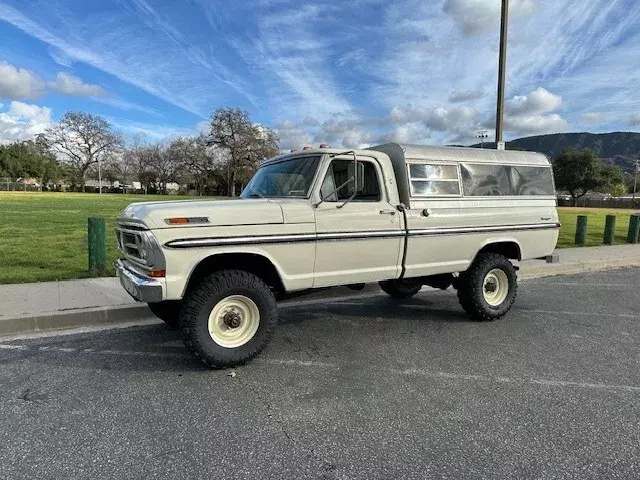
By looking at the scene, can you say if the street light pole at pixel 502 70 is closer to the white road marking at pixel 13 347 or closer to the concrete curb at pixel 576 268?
the concrete curb at pixel 576 268

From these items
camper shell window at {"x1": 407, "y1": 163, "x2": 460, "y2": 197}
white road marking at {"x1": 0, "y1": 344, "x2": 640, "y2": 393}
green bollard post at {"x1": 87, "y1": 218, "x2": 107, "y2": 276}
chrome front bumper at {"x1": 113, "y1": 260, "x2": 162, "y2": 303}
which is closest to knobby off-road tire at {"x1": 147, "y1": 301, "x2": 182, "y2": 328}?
white road marking at {"x1": 0, "y1": 344, "x2": 640, "y2": 393}

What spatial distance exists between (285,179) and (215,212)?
1181mm

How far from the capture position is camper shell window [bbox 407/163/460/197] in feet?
17.7

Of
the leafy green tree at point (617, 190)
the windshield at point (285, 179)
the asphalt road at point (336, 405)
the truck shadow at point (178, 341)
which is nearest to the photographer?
the asphalt road at point (336, 405)

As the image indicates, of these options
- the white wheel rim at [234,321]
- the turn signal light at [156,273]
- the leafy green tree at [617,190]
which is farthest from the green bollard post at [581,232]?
the leafy green tree at [617,190]

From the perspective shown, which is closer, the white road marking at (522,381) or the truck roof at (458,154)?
the white road marking at (522,381)

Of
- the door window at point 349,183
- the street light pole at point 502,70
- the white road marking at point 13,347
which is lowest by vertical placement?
the white road marking at point 13,347

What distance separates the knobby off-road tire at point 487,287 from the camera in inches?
236

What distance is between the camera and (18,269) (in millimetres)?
8500

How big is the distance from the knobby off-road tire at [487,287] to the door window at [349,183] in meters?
1.81

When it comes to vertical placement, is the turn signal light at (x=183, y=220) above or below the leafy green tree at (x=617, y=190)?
below

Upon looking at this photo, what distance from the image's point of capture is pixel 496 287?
638 centimetres

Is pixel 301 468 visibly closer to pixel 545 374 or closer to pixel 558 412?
pixel 558 412

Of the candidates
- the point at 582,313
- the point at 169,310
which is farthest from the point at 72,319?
the point at 582,313
